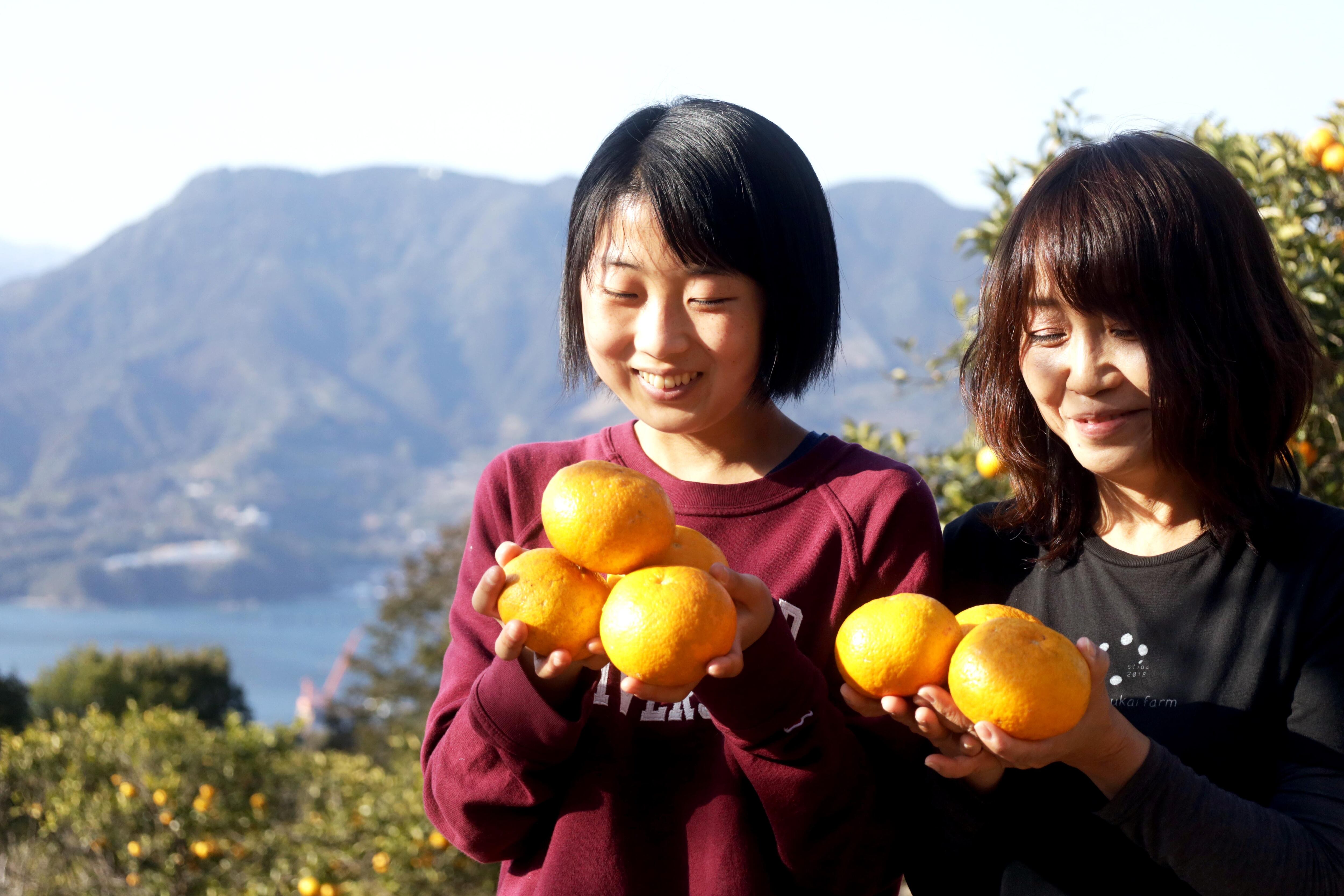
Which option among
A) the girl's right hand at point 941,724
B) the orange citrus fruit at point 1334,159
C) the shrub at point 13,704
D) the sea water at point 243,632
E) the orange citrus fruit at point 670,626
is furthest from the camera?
the sea water at point 243,632

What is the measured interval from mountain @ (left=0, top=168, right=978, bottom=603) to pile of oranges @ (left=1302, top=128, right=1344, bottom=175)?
57727mm

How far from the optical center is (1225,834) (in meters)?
1.17

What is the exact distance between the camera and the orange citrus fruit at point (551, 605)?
1204mm

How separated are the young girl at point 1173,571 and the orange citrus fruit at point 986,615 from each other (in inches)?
3.4

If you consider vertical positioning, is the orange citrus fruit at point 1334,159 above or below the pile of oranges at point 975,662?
above

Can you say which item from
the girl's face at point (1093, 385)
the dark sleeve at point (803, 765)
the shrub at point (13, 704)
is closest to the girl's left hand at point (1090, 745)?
the dark sleeve at point (803, 765)

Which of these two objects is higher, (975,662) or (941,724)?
(975,662)

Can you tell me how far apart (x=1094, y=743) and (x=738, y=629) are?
15.7 inches

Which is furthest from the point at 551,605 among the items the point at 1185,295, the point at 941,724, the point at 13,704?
the point at 13,704

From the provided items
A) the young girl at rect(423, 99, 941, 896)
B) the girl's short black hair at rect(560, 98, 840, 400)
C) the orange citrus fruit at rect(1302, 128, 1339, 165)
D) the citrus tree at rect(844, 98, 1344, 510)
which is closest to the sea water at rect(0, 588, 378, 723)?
the citrus tree at rect(844, 98, 1344, 510)

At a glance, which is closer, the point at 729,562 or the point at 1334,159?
the point at 729,562

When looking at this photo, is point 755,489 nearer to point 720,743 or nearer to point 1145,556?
point 720,743

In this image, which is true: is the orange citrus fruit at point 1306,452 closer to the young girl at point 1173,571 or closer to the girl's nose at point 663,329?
the young girl at point 1173,571

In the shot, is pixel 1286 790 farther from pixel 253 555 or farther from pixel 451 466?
pixel 451 466
